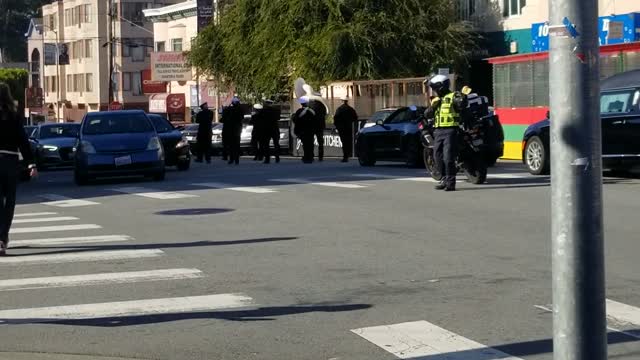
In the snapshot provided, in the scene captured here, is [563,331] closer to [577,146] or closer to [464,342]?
[577,146]

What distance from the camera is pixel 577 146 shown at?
14.0ft

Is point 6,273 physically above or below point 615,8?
below

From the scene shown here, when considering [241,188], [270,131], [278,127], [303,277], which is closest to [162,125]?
[270,131]

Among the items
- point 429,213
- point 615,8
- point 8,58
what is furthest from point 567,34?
point 8,58

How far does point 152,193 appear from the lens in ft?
66.3

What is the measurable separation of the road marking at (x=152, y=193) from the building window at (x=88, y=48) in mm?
70495

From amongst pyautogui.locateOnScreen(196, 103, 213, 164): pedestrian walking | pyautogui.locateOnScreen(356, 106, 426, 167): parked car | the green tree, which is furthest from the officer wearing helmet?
the green tree

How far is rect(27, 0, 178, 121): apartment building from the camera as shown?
88688mm

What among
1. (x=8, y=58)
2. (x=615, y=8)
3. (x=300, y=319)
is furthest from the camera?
(x=8, y=58)

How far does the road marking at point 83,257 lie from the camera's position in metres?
11.7

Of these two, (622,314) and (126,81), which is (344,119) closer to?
(622,314)

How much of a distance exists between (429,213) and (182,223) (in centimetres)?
311

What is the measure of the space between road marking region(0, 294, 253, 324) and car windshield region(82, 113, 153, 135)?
15.3 meters

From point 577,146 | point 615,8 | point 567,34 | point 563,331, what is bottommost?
point 563,331
